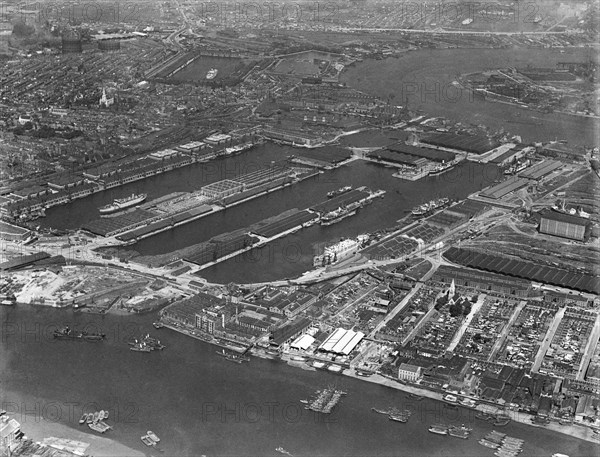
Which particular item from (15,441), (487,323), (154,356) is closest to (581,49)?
(487,323)

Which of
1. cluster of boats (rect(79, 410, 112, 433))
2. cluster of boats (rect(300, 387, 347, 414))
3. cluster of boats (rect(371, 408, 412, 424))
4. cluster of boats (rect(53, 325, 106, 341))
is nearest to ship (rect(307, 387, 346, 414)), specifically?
cluster of boats (rect(300, 387, 347, 414))

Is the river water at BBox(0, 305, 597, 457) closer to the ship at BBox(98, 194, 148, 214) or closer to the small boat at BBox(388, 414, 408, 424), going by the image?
the small boat at BBox(388, 414, 408, 424)

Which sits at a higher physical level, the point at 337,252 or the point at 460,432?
the point at 337,252

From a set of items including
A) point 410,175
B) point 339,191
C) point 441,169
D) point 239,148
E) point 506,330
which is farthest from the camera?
point 239,148

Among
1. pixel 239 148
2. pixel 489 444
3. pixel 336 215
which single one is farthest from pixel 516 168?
pixel 489 444

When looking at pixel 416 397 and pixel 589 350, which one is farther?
pixel 589 350

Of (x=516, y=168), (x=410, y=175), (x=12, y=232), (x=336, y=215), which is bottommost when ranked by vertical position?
(x=12, y=232)

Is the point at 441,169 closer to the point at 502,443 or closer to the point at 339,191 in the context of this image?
the point at 339,191
